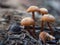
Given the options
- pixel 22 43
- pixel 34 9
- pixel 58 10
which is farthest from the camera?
pixel 58 10

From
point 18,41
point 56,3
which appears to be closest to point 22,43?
point 18,41

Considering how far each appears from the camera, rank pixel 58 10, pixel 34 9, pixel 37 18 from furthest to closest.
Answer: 1. pixel 58 10
2. pixel 37 18
3. pixel 34 9

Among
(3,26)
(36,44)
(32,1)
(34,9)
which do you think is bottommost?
(36,44)

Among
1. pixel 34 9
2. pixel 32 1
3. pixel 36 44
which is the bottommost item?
pixel 36 44

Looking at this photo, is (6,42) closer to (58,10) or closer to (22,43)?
(22,43)

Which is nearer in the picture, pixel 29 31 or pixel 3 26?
pixel 29 31

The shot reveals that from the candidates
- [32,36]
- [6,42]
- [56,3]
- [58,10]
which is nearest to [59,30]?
[32,36]

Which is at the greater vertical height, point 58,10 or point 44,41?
point 58,10

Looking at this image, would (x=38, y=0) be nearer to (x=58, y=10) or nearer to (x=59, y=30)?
(x=58, y=10)

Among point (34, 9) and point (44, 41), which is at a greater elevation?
point (34, 9)
